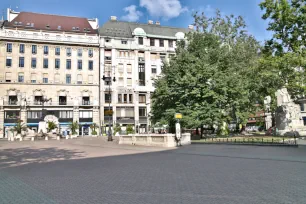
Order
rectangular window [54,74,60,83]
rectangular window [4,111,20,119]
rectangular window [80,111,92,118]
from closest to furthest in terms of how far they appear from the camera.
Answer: rectangular window [4,111,20,119] → rectangular window [80,111,92,118] → rectangular window [54,74,60,83]

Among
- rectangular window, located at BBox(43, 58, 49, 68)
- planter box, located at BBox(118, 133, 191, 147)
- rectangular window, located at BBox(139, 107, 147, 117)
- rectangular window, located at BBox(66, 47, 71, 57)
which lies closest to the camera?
planter box, located at BBox(118, 133, 191, 147)

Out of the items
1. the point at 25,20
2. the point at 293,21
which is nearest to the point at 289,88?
the point at 293,21

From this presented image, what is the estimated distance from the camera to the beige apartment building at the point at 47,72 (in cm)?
5825

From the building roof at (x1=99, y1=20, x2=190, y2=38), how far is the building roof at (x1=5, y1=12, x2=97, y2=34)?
3473 millimetres

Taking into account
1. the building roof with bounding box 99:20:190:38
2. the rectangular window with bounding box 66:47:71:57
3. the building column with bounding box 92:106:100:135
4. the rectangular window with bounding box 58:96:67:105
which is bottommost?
the building column with bounding box 92:106:100:135

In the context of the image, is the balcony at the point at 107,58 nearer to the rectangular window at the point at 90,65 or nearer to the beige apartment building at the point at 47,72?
the beige apartment building at the point at 47,72

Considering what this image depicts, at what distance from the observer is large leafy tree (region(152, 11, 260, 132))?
89.3 feet

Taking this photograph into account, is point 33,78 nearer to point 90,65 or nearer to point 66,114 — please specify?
point 66,114

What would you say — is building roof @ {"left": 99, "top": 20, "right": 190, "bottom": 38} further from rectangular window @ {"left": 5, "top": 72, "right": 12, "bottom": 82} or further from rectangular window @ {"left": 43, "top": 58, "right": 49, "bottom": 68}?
rectangular window @ {"left": 5, "top": 72, "right": 12, "bottom": 82}

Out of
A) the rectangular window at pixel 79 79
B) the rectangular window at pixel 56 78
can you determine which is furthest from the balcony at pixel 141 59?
the rectangular window at pixel 56 78

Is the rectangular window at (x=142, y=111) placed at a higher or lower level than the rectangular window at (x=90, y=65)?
lower

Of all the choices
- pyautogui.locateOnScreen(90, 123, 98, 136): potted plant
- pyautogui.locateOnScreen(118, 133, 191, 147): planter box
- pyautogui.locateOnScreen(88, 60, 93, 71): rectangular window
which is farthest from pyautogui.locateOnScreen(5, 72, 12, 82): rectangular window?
pyautogui.locateOnScreen(118, 133, 191, 147): planter box

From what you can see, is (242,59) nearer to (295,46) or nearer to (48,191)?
(295,46)

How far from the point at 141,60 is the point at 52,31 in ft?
71.2
